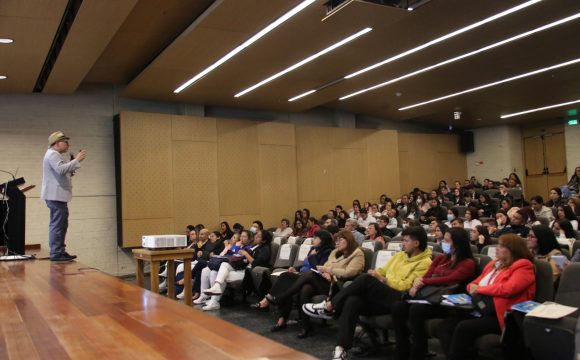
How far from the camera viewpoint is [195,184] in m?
9.99

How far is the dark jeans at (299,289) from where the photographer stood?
4.69 metres

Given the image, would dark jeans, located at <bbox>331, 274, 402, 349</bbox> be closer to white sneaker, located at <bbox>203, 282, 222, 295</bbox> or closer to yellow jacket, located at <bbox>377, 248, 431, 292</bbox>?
yellow jacket, located at <bbox>377, 248, 431, 292</bbox>

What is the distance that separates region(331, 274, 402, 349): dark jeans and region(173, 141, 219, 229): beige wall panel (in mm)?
6268

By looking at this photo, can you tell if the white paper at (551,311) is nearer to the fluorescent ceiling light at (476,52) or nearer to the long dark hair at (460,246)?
the long dark hair at (460,246)

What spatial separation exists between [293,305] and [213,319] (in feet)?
11.4

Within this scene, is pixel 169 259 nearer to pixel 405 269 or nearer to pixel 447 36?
pixel 405 269

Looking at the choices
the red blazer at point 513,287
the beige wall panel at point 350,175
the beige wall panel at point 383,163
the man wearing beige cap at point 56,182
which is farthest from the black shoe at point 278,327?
the beige wall panel at point 383,163

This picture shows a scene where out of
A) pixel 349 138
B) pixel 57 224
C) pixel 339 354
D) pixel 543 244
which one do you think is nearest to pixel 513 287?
pixel 543 244

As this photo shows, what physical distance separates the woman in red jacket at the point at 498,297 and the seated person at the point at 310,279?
1.34 m

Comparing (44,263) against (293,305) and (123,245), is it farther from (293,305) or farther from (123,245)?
(123,245)

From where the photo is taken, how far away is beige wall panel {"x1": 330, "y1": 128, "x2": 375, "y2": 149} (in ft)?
39.9

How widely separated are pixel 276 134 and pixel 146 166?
10.1 ft

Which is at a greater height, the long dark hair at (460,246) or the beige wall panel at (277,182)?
the beige wall panel at (277,182)

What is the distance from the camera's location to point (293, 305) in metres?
5.28
